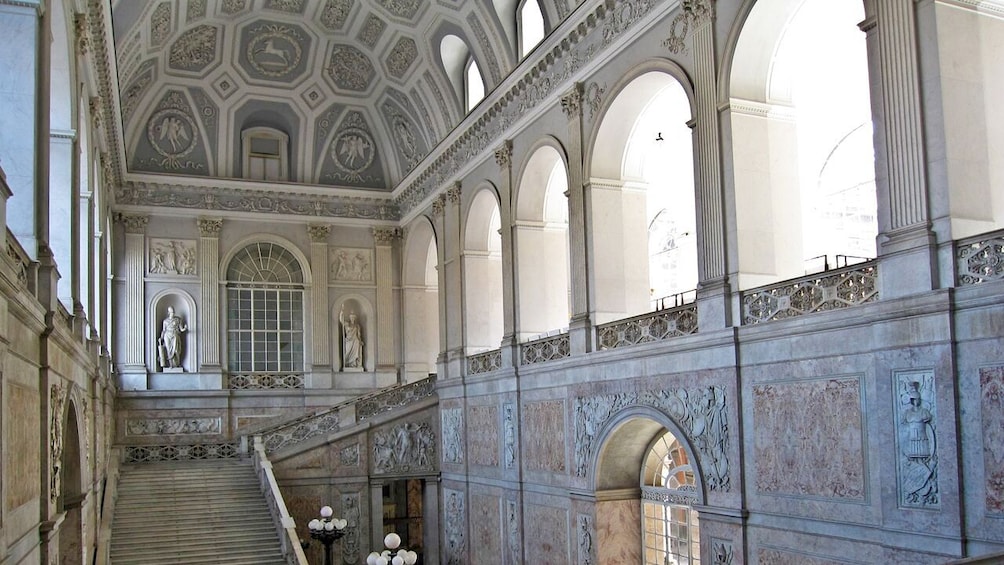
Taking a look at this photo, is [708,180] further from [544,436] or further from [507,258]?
[507,258]

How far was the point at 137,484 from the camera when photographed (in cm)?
2288

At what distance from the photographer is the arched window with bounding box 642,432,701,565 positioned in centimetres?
1582

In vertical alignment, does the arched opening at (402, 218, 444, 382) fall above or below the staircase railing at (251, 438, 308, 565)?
above

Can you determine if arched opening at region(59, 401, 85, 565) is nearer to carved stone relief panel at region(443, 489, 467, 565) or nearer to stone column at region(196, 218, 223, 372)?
carved stone relief panel at region(443, 489, 467, 565)

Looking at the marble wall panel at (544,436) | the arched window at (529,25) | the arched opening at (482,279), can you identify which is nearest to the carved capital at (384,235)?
the arched opening at (482,279)

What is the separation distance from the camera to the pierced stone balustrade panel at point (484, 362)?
21828 mm

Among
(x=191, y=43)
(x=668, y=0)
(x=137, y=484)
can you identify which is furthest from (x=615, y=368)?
(x=191, y=43)

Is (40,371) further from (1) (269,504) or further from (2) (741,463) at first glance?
(1) (269,504)

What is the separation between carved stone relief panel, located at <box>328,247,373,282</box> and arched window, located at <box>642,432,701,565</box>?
1454cm

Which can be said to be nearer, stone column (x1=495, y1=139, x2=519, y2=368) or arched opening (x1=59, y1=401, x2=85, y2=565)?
arched opening (x1=59, y1=401, x2=85, y2=565)

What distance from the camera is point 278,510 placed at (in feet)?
68.0

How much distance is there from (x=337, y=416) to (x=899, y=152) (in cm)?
1698


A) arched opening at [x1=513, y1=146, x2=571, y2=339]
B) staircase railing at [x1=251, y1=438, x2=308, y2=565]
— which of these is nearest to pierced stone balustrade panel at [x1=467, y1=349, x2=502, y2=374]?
arched opening at [x1=513, y1=146, x2=571, y2=339]

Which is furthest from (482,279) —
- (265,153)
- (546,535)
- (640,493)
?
(265,153)
